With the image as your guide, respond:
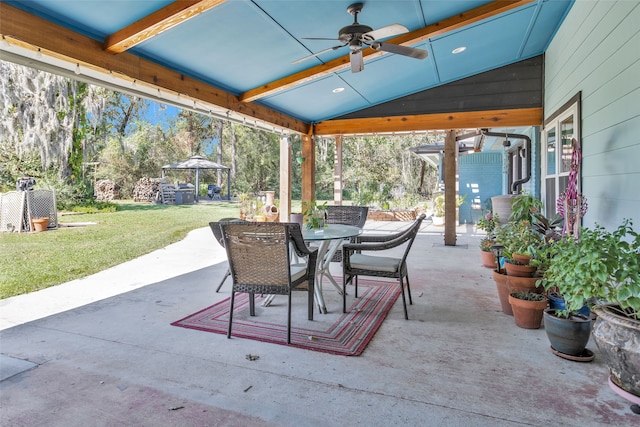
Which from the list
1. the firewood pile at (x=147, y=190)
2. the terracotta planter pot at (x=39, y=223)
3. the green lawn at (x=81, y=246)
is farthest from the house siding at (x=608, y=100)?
the firewood pile at (x=147, y=190)

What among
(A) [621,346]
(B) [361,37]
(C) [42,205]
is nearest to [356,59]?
(B) [361,37]

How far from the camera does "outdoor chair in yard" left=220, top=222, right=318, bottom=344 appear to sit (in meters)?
2.62

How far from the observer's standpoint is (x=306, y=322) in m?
3.03

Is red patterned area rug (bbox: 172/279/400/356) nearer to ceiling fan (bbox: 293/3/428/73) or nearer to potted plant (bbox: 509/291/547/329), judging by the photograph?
potted plant (bbox: 509/291/547/329)

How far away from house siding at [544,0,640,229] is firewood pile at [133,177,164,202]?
14.5 meters

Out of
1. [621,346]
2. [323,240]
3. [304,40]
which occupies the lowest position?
[621,346]

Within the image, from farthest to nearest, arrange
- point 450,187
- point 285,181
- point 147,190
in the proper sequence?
point 147,190 < point 285,181 < point 450,187

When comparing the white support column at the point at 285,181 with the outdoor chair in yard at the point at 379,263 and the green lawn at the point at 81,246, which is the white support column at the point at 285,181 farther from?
the outdoor chair in yard at the point at 379,263

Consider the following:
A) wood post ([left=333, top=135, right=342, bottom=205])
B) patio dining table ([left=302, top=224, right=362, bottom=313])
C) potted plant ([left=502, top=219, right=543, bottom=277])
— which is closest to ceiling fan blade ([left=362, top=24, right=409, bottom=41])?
patio dining table ([left=302, top=224, right=362, bottom=313])

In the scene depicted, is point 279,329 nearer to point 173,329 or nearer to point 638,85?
point 173,329

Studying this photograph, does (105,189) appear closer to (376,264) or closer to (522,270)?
(376,264)

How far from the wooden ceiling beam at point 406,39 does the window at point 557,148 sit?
1.27 m

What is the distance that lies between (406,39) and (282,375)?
3.82m

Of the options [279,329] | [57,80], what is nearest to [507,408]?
[279,329]
